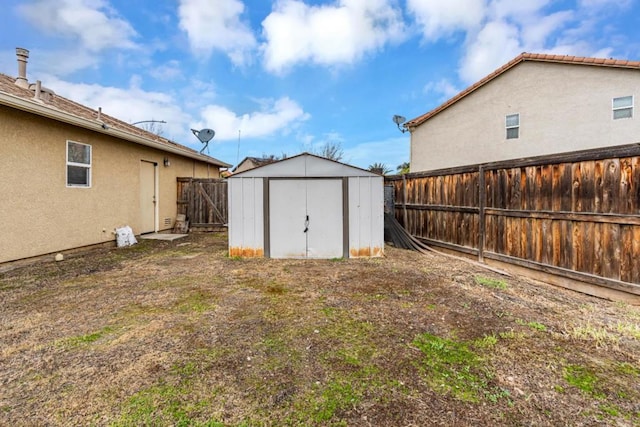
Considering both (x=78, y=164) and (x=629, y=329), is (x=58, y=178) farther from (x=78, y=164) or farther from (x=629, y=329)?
(x=629, y=329)

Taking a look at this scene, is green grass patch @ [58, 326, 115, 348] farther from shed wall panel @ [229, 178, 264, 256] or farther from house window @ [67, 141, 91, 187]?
house window @ [67, 141, 91, 187]

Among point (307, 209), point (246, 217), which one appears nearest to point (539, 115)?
point (307, 209)

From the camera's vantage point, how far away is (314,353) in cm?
267

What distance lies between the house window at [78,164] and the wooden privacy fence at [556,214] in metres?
8.19

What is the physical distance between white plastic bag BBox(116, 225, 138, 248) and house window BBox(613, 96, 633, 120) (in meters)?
13.3

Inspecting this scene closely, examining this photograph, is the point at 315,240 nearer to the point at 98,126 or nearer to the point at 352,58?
the point at 98,126

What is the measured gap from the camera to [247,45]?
10.9 meters

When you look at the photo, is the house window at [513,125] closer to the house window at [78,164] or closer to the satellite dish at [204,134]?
the satellite dish at [204,134]

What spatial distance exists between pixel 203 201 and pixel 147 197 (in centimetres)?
201

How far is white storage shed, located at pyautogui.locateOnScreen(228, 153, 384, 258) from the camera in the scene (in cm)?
648

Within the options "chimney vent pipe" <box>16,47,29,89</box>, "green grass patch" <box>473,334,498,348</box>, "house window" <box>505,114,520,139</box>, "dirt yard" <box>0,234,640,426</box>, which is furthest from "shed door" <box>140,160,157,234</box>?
"house window" <box>505,114,520,139</box>

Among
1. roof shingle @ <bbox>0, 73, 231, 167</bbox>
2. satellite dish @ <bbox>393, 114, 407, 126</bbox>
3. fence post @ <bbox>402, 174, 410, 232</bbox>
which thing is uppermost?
satellite dish @ <bbox>393, 114, 407, 126</bbox>

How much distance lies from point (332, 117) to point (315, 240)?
57.5 ft

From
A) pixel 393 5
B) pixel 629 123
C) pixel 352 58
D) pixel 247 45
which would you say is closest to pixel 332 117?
pixel 352 58
